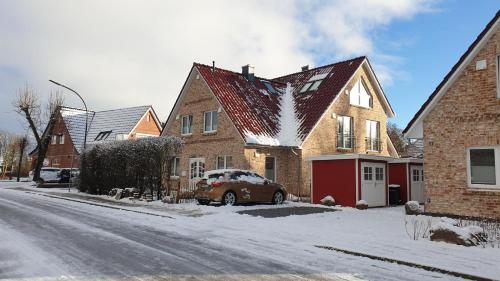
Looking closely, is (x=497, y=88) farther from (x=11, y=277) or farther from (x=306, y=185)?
(x=11, y=277)

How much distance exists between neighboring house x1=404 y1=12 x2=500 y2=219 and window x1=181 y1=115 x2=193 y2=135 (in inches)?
613

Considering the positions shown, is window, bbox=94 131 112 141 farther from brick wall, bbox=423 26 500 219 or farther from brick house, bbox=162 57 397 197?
brick wall, bbox=423 26 500 219

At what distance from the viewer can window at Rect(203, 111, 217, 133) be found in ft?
83.2

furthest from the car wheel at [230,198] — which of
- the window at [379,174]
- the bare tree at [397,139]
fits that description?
the bare tree at [397,139]

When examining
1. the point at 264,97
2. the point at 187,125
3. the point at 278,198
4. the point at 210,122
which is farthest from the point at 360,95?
the point at 278,198

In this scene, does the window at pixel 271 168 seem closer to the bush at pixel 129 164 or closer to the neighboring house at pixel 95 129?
the bush at pixel 129 164

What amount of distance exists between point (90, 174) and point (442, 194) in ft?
65.1

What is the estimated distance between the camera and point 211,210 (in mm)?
16094

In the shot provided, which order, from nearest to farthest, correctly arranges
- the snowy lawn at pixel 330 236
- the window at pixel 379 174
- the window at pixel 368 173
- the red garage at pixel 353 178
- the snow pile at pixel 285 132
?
the snowy lawn at pixel 330 236
the red garage at pixel 353 178
the window at pixel 368 173
the window at pixel 379 174
the snow pile at pixel 285 132

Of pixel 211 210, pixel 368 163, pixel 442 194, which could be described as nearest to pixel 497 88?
pixel 442 194

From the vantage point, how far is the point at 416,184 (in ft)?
70.8

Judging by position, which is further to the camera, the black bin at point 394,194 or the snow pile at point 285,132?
the snow pile at point 285,132

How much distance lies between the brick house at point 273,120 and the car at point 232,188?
3503 mm

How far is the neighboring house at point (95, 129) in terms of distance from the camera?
162ft
